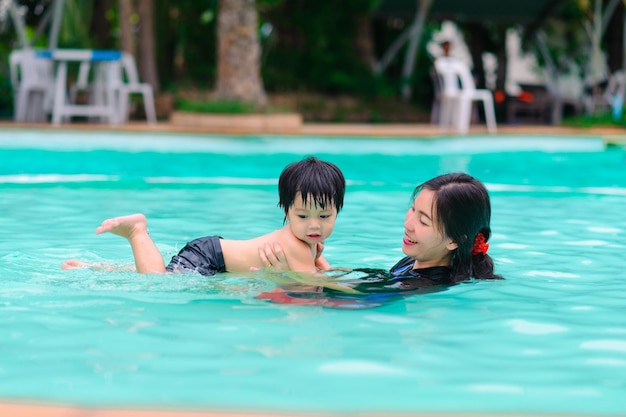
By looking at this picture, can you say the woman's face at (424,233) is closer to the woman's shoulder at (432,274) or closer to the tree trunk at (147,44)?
the woman's shoulder at (432,274)

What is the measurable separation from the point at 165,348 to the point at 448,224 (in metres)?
1.33

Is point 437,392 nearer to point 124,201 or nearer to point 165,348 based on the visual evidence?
point 165,348

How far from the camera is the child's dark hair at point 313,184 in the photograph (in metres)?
3.82

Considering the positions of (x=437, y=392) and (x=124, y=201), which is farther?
(x=124, y=201)

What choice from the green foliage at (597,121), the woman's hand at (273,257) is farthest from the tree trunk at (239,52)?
the woman's hand at (273,257)

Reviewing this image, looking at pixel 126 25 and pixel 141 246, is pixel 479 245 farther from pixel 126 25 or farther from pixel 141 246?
pixel 126 25

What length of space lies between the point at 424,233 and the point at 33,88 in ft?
32.2

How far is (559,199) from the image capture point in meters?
7.90

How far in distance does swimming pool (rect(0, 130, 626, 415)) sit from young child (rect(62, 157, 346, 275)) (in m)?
0.10

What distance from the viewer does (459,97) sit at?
12.5 m

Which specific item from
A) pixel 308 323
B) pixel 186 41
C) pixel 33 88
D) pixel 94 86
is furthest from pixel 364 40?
pixel 308 323

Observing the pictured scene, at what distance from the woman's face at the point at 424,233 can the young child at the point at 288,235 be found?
303 mm

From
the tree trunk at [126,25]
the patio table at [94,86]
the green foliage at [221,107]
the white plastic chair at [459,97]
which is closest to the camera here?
the patio table at [94,86]

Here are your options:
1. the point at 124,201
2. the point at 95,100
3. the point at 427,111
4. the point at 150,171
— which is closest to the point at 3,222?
the point at 124,201
